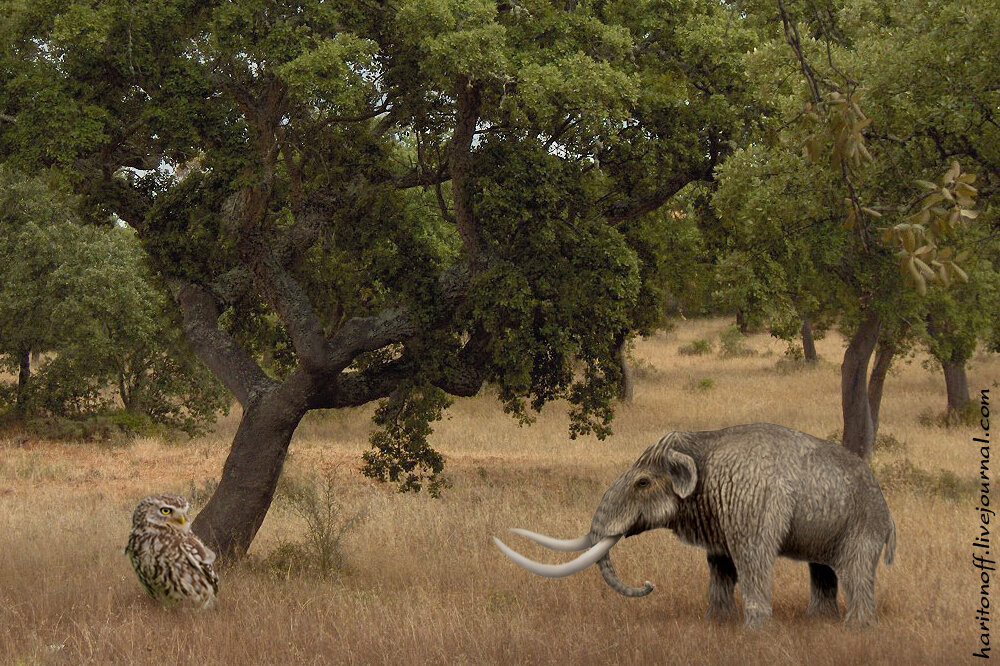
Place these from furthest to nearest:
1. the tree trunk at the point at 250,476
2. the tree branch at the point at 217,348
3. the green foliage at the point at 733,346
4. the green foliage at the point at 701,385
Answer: the green foliage at the point at 733,346 → the green foliage at the point at 701,385 → the tree branch at the point at 217,348 → the tree trunk at the point at 250,476

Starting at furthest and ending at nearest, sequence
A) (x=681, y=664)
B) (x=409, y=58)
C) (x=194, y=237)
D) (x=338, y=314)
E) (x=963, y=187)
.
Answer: (x=338, y=314), (x=194, y=237), (x=409, y=58), (x=681, y=664), (x=963, y=187)

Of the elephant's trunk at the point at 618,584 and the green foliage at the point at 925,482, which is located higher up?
the elephant's trunk at the point at 618,584

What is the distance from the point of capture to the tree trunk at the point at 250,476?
40.4 feet

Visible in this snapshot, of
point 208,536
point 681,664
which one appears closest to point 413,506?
point 208,536

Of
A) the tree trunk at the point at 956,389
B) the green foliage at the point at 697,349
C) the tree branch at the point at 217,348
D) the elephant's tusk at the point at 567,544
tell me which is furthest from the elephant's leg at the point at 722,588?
the green foliage at the point at 697,349

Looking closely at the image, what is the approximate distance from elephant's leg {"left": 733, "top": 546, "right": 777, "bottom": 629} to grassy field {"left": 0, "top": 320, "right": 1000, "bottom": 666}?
159 millimetres

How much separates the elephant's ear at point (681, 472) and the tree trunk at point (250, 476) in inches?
239

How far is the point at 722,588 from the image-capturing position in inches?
321

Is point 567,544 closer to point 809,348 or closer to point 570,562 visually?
point 570,562

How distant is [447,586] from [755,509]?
404 cm

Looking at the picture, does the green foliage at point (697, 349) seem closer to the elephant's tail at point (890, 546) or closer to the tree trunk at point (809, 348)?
the tree trunk at point (809, 348)

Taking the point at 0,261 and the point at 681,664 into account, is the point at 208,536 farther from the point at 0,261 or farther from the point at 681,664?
the point at 0,261

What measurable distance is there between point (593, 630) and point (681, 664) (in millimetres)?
1121

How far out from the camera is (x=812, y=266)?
1551 centimetres
